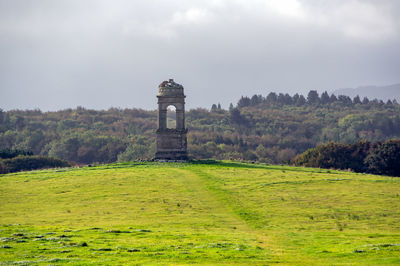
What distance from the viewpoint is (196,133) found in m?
144

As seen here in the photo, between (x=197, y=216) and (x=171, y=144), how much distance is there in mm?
25422

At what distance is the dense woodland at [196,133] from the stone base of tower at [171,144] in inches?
1696

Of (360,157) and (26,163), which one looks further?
(26,163)

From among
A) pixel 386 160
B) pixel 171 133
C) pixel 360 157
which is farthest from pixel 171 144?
pixel 360 157

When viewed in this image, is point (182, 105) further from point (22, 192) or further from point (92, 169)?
point (22, 192)

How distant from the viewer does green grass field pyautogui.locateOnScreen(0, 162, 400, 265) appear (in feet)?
85.4

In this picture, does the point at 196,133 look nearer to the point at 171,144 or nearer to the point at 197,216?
the point at 171,144

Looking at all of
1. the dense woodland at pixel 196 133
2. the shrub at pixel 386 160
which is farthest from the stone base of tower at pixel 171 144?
the dense woodland at pixel 196 133

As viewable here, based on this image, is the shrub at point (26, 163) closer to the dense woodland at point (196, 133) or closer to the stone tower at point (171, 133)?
the stone tower at point (171, 133)

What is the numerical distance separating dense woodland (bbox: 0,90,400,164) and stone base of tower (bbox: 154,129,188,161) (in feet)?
141

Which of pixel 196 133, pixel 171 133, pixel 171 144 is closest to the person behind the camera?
pixel 171 133

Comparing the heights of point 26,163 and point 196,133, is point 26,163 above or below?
below

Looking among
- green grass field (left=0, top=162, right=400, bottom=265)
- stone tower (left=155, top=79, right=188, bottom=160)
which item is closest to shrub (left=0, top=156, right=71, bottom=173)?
green grass field (left=0, top=162, right=400, bottom=265)

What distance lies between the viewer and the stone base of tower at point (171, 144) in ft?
203
